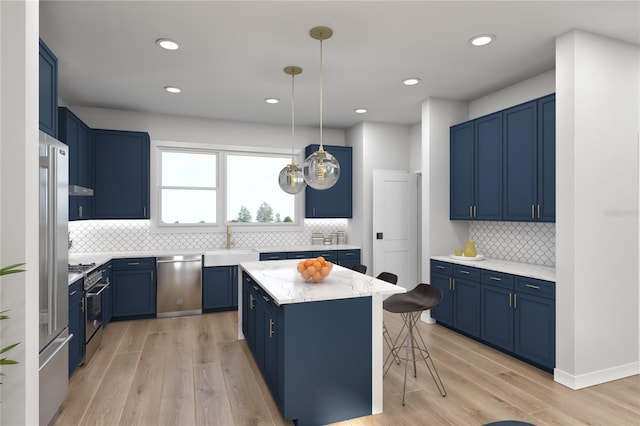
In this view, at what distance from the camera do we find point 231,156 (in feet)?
20.3

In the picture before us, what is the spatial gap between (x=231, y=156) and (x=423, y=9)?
160 inches

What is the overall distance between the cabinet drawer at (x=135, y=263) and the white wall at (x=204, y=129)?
1846 millimetres

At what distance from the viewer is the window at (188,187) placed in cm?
582

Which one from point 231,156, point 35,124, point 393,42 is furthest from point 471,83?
point 35,124

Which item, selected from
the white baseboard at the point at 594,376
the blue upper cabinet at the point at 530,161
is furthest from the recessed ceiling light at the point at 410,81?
the white baseboard at the point at 594,376

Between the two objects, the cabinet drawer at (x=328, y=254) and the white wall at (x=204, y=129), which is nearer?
the white wall at (x=204, y=129)

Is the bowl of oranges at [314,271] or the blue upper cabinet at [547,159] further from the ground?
the blue upper cabinet at [547,159]

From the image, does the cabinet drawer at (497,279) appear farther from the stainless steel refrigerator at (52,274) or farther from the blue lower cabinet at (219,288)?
the stainless steel refrigerator at (52,274)

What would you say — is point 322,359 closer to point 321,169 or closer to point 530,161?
point 321,169

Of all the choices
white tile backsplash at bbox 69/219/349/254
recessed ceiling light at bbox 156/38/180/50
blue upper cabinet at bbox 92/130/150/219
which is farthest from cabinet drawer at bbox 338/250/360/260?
recessed ceiling light at bbox 156/38/180/50

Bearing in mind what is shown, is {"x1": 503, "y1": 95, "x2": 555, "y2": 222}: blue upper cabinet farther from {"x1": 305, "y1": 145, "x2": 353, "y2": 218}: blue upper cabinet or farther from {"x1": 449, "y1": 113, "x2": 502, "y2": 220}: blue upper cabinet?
{"x1": 305, "y1": 145, "x2": 353, "y2": 218}: blue upper cabinet

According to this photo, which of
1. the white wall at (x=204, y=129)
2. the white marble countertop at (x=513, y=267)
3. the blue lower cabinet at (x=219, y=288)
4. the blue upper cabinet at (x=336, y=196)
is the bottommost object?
the blue lower cabinet at (x=219, y=288)

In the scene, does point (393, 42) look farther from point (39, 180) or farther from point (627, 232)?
point (39, 180)

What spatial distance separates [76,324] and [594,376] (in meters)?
4.51
